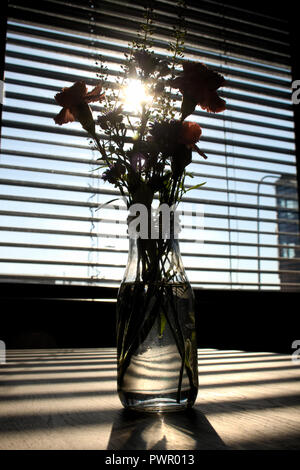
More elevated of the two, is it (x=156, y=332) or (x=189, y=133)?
(x=189, y=133)

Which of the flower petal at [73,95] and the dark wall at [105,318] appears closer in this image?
the flower petal at [73,95]

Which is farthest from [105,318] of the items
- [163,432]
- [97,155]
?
[163,432]

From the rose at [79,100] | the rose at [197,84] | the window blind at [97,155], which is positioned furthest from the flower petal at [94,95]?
the window blind at [97,155]

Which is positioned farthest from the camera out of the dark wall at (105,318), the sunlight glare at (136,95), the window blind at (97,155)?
the window blind at (97,155)

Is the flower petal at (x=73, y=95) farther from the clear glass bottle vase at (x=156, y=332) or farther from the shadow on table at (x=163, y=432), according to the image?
the shadow on table at (x=163, y=432)

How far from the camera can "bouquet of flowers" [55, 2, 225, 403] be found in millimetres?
538

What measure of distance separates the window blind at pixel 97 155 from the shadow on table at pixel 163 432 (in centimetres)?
137

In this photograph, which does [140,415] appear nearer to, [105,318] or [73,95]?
[73,95]

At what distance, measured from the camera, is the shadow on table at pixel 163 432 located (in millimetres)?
377

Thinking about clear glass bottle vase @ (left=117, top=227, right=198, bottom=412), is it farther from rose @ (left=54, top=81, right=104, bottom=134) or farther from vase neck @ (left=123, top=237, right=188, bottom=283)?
rose @ (left=54, top=81, right=104, bottom=134)

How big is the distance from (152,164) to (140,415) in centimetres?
31

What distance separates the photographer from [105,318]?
1926mm
